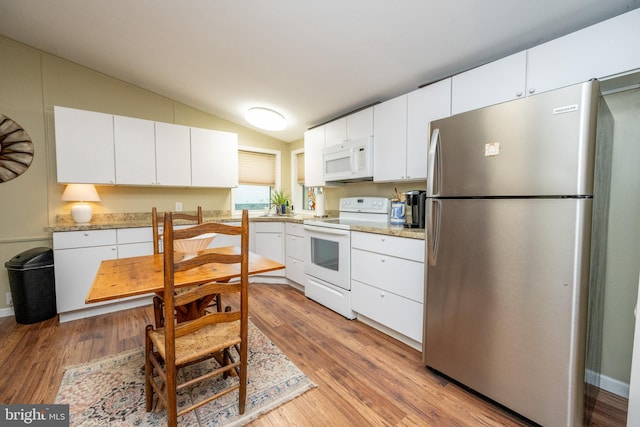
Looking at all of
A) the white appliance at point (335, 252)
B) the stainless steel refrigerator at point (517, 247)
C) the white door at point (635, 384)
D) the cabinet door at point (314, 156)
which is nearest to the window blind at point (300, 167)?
the cabinet door at point (314, 156)

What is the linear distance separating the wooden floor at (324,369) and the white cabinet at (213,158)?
1.71m

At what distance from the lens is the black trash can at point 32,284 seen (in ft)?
7.97

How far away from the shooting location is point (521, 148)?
1.31 m

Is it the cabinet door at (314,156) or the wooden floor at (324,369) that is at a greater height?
the cabinet door at (314,156)

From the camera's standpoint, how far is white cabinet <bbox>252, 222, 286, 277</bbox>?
358 centimetres

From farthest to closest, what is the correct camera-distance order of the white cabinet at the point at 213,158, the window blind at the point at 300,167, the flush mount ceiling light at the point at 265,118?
the window blind at the point at 300,167 < the white cabinet at the point at 213,158 < the flush mount ceiling light at the point at 265,118

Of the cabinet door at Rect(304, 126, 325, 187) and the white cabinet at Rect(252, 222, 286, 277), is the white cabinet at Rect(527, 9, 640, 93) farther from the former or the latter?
the white cabinet at Rect(252, 222, 286, 277)

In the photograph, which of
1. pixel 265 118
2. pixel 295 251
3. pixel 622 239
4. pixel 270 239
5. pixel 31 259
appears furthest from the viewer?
pixel 270 239

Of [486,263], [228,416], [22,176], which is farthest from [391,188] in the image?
[22,176]

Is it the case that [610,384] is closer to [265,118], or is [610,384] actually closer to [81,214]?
[265,118]

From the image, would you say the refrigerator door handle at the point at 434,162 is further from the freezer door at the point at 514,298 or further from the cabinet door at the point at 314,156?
the cabinet door at the point at 314,156

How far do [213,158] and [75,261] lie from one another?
1.81m

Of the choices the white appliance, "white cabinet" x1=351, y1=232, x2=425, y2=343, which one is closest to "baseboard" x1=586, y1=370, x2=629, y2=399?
"white cabinet" x1=351, y1=232, x2=425, y2=343

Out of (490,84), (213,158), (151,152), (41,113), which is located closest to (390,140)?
(490,84)
